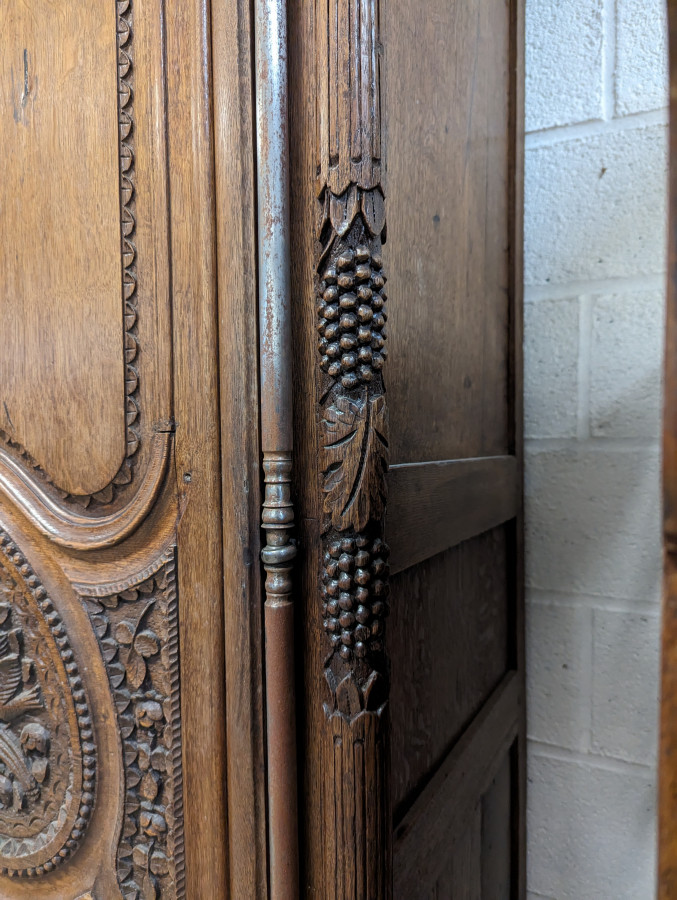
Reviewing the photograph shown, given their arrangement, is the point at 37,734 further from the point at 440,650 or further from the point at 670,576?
the point at 670,576

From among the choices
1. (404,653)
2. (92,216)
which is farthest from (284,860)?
(92,216)

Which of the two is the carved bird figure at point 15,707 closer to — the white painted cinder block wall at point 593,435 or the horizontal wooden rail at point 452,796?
the horizontal wooden rail at point 452,796

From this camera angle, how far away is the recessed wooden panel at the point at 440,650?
557 mm

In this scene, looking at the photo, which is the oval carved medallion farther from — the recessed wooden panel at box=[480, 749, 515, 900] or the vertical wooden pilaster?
the recessed wooden panel at box=[480, 749, 515, 900]

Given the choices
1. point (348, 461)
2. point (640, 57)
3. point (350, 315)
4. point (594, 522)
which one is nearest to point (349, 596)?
point (348, 461)

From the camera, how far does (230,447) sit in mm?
458

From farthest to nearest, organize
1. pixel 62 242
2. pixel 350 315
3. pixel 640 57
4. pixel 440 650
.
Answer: pixel 640 57, pixel 440 650, pixel 62 242, pixel 350 315

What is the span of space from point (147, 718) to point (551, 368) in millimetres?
708

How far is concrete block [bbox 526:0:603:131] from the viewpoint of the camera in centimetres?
85

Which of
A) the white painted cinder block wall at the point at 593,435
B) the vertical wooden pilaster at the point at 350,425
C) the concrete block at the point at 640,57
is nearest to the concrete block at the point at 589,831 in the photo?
the white painted cinder block wall at the point at 593,435

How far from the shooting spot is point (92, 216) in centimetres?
52

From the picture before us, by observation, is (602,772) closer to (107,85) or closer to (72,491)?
(72,491)

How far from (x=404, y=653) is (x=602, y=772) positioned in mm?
533

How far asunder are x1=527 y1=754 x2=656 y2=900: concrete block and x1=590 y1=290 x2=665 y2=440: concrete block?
49 cm
